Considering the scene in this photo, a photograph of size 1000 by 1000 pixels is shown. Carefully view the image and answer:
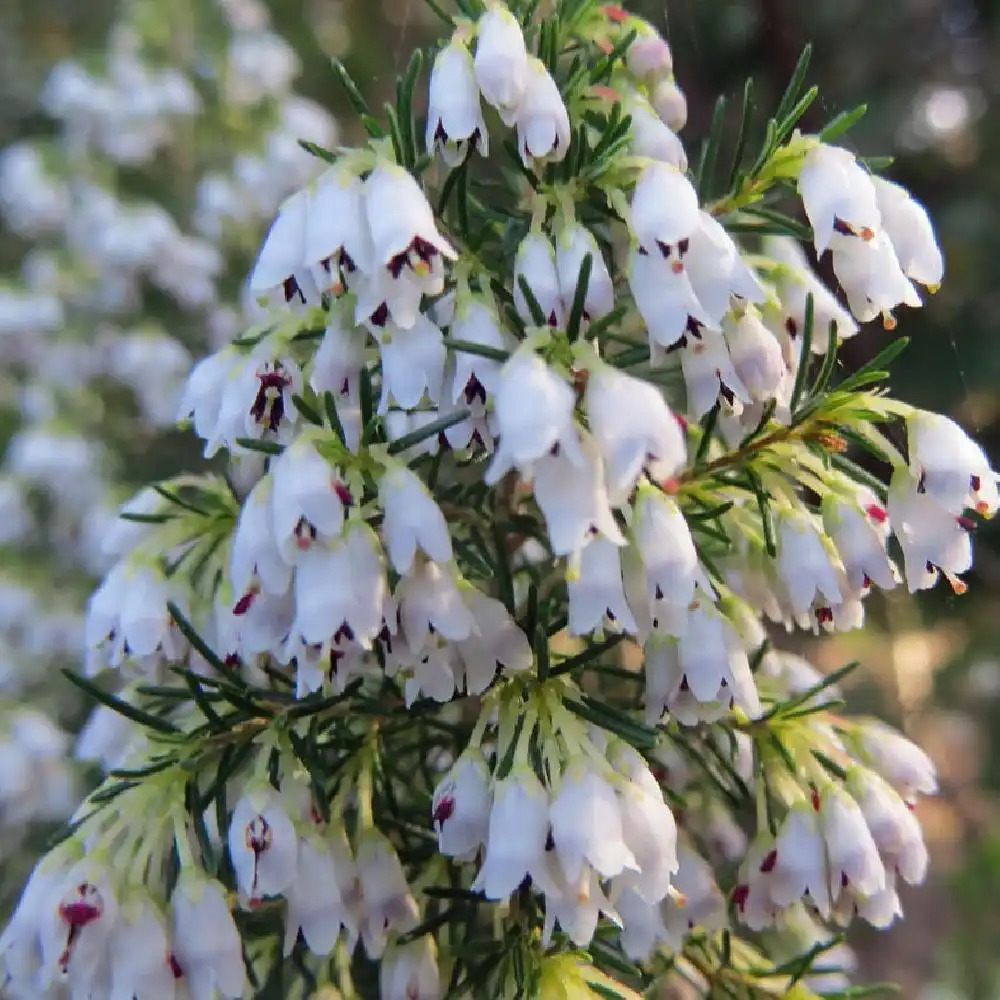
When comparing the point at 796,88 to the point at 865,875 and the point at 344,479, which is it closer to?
the point at 344,479

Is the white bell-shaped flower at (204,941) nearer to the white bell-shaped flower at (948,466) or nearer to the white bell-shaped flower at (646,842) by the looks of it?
the white bell-shaped flower at (646,842)

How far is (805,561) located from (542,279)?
29 centimetres

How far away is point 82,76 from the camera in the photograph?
249 centimetres

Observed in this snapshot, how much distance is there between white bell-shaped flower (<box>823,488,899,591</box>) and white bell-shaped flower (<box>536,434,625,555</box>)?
0.23 meters

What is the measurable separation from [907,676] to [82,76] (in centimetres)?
273

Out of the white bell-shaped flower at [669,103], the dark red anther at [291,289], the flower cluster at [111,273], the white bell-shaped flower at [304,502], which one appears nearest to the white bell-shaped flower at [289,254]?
the dark red anther at [291,289]

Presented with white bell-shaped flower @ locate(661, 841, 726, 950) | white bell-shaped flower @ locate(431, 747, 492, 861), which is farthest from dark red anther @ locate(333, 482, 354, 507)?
white bell-shaped flower @ locate(661, 841, 726, 950)

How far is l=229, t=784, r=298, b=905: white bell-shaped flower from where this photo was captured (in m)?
0.80

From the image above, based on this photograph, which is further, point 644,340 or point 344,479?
point 644,340

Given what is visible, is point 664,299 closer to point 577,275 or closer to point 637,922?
point 577,275

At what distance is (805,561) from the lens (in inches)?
32.1

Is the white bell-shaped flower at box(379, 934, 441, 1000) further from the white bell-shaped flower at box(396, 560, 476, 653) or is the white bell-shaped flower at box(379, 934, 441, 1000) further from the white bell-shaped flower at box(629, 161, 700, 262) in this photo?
the white bell-shaped flower at box(629, 161, 700, 262)

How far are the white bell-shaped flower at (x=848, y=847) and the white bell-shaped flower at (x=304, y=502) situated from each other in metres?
0.45

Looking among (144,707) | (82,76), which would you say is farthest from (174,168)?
(144,707)
